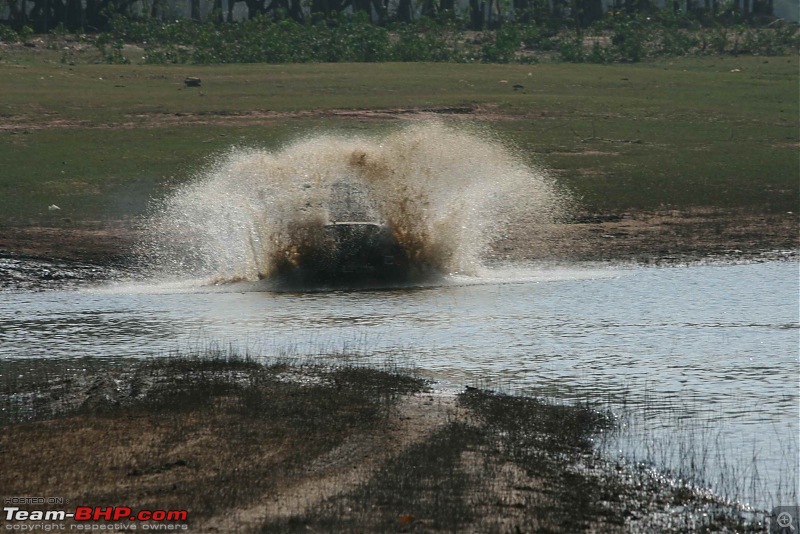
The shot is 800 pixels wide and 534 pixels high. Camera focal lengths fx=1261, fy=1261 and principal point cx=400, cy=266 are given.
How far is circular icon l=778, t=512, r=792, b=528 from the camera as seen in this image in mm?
7642

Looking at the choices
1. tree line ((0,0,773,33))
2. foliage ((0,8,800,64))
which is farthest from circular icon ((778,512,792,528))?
tree line ((0,0,773,33))

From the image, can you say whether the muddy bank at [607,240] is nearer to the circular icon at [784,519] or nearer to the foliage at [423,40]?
the circular icon at [784,519]

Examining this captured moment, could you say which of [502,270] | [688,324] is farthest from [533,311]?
[502,270]

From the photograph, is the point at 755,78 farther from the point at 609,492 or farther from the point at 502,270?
the point at 609,492

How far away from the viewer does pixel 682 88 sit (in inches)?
1403

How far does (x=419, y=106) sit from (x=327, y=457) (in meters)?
23.0

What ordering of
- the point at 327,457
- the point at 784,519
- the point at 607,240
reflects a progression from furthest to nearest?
the point at 607,240 < the point at 327,457 < the point at 784,519

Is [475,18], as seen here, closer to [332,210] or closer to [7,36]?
[7,36]

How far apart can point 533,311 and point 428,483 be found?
7.42 meters

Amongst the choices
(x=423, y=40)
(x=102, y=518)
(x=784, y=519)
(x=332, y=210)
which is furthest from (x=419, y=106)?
(x=102, y=518)

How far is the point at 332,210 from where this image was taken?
18484mm

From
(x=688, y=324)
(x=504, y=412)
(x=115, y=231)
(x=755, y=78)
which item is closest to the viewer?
(x=504, y=412)

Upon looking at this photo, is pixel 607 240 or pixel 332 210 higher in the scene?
pixel 332 210

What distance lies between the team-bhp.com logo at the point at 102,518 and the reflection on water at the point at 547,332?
3835 millimetres
